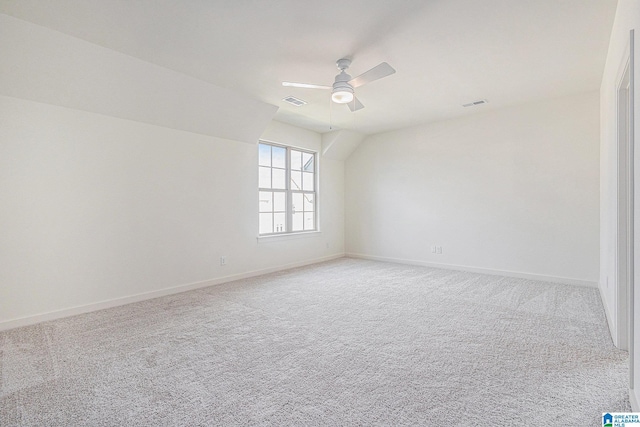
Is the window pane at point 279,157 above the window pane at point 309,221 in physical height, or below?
above

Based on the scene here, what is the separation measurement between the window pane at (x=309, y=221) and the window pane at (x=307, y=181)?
1.73ft

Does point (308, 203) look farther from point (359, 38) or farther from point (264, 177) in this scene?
point (359, 38)

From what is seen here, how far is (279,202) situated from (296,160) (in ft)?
3.16

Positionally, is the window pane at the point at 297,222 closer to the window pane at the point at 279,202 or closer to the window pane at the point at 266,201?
the window pane at the point at 279,202

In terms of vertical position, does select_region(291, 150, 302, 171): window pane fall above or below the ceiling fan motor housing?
below

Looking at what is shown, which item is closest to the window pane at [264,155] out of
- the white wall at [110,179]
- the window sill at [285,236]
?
the white wall at [110,179]

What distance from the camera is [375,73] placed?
2803 mm

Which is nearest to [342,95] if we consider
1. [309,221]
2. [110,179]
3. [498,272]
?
[110,179]

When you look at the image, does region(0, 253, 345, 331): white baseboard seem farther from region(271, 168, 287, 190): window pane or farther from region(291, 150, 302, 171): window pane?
region(291, 150, 302, 171): window pane

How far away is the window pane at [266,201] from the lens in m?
5.53

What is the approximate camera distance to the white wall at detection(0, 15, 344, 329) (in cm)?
294

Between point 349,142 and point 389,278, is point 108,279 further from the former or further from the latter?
point 349,142

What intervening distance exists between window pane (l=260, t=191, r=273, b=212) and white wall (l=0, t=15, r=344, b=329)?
398 millimetres

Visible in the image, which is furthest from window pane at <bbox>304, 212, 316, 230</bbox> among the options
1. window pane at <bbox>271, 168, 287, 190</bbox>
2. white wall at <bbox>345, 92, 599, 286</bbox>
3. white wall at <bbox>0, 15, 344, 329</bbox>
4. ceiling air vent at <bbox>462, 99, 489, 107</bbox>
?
ceiling air vent at <bbox>462, 99, 489, 107</bbox>
